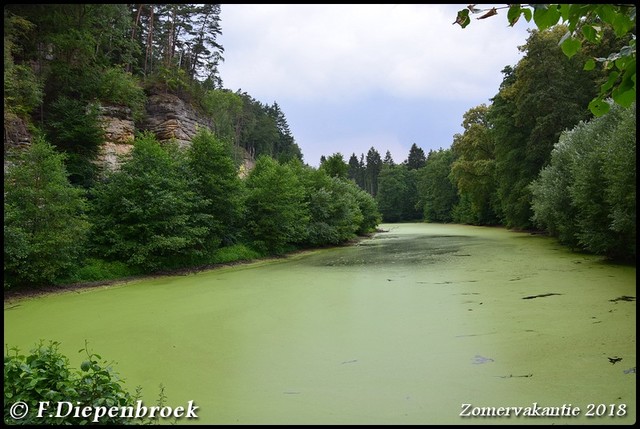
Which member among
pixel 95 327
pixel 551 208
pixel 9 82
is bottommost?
pixel 95 327

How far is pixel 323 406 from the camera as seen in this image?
3.29m

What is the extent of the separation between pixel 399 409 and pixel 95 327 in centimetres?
515

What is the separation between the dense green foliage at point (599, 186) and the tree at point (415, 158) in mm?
55878

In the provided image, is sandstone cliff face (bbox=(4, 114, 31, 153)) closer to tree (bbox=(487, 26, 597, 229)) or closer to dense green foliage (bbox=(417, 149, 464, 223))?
tree (bbox=(487, 26, 597, 229))

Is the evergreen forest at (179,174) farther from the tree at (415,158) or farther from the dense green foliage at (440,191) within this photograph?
the tree at (415,158)

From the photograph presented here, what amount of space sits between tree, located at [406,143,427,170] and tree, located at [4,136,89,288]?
212 feet

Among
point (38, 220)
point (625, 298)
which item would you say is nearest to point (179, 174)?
point (38, 220)

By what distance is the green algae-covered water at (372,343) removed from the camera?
3254 mm

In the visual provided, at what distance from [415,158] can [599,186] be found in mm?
61410

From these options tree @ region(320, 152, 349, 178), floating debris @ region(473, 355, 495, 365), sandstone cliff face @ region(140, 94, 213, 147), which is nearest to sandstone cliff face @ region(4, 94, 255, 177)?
sandstone cliff face @ region(140, 94, 213, 147)

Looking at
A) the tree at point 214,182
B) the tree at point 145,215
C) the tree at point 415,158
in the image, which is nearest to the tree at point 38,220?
the tree at point 145,215

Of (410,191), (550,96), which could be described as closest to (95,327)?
(550,96)

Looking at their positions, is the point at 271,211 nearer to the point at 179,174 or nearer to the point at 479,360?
the point at 179,174

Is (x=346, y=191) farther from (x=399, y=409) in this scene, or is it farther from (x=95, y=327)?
(x=399, y=409)
